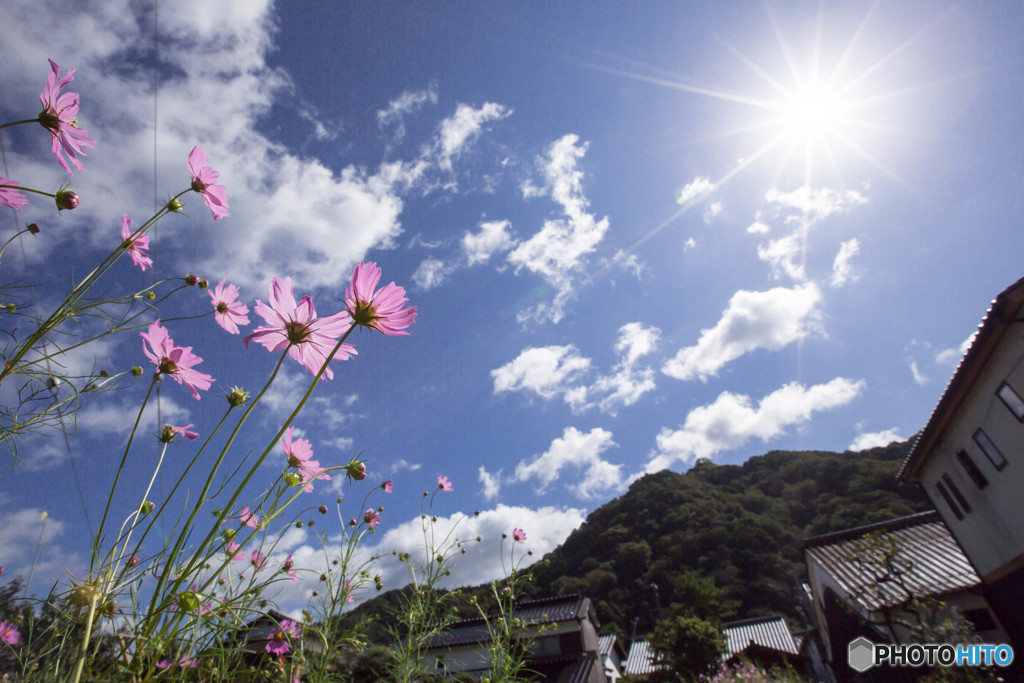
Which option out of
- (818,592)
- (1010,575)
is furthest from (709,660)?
(1010,575)

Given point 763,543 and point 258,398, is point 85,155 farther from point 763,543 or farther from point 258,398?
point 763,543

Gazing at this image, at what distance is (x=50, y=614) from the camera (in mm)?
926

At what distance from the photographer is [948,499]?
669 centimetres

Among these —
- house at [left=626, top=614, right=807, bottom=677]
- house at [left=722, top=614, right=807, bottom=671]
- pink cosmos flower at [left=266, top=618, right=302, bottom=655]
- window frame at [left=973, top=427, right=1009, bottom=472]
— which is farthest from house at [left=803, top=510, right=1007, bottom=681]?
pink cosmos flower at [left=266, top=618, right=302, bottom=655]

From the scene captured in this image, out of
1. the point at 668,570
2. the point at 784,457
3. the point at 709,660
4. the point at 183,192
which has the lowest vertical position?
the point at 709,660

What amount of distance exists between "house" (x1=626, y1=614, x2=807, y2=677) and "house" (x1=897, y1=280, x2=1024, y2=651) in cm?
934

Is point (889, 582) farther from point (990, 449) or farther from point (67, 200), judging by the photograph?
point (67, 200)

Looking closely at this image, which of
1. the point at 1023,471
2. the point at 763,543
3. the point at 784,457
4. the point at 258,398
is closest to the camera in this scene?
the point at 258,398

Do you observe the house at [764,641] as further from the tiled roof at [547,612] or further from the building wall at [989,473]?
the building wall at [989,473]

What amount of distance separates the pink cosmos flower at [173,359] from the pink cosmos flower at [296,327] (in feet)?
0.55

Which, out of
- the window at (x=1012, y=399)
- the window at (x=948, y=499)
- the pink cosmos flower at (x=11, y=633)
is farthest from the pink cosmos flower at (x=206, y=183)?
the window at (x=948, y=499)

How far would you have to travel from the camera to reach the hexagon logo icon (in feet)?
25.2

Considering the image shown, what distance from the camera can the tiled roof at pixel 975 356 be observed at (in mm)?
4508

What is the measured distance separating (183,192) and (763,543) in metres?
23.5
